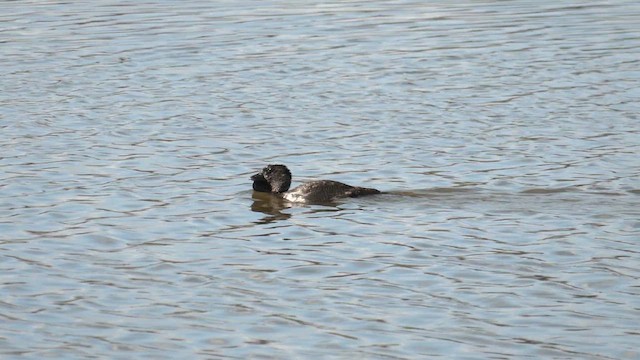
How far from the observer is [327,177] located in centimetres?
1695

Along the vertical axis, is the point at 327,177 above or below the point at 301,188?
below

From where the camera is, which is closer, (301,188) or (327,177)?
(301,188)

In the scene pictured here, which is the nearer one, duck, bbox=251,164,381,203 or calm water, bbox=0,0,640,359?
calm water, bbox=0,0,640,359

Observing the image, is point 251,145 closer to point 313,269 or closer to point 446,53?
point 313,269

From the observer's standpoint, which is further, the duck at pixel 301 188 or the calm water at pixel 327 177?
the duck at pixel 301 188

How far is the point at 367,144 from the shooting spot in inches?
734

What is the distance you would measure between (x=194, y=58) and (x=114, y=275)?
46.6 ft

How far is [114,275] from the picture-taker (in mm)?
12469

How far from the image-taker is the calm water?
10828mm

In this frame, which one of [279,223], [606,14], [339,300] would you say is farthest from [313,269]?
[606,14]

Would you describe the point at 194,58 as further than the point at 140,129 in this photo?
Yes

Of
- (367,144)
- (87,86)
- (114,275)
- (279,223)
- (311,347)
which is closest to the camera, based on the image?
(311,347)

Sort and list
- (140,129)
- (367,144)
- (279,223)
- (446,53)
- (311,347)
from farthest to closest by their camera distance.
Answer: (446,53)
(140,129)
(367,144)
(279,223)
(311,347)

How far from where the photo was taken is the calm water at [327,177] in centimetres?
1083
